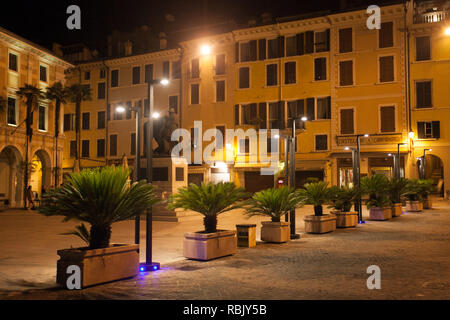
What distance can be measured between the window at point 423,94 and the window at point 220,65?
17.0m

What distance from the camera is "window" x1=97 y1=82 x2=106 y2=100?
5081cm

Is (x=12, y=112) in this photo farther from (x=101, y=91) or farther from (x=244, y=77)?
(x=244, y=77)

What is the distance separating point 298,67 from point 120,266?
36115 mm

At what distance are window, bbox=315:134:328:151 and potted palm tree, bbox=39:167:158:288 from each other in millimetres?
33698

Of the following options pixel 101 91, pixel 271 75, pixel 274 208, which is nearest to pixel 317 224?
pixel 274 208

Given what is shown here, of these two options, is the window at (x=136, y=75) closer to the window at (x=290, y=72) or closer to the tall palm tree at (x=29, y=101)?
the tall palm tree at (x=29, y=101)

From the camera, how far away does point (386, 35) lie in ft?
128

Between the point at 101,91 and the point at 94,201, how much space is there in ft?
148

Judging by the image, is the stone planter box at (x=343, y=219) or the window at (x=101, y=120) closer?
the stone planter box at (x=343, y=219)

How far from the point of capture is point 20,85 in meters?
37.0

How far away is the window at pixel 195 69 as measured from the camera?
1799 inches

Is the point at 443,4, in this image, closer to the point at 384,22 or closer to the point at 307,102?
the point at 384,22

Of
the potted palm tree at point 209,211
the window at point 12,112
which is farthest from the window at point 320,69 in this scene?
the potted palm tree at point 209,211

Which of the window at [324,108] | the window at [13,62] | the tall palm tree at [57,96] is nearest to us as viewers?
the window at [13,62]
